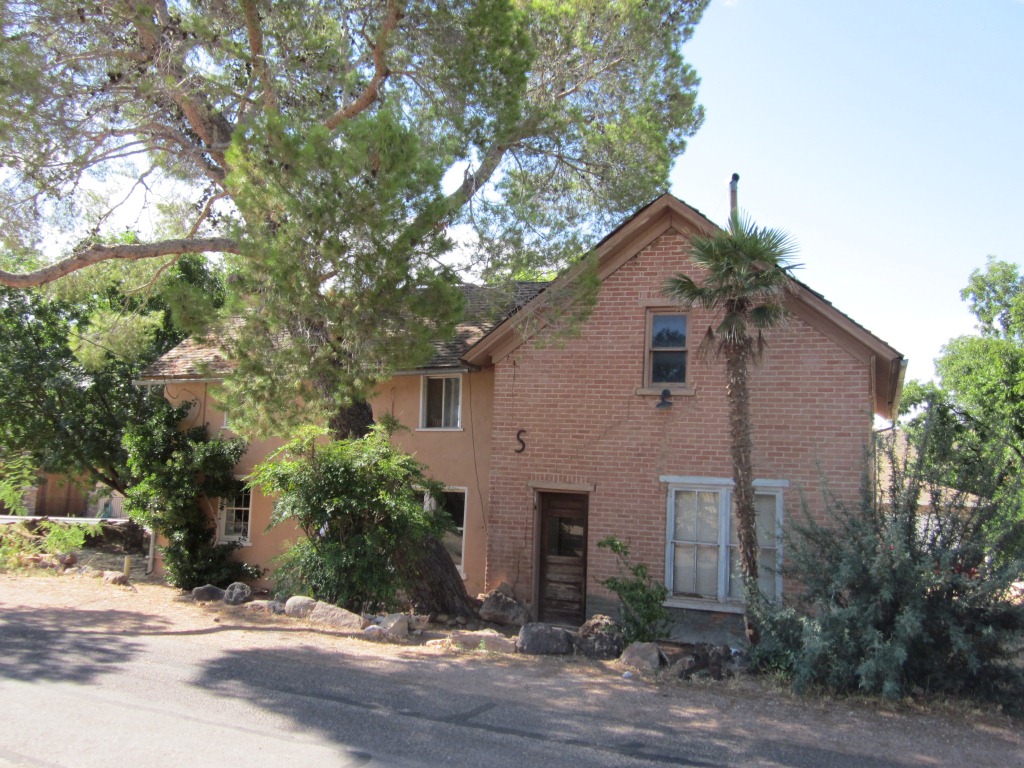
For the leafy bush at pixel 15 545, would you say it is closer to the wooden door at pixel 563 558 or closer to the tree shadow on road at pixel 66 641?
the tree shadow on road at pixel 66 641

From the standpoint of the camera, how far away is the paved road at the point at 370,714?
6.39m

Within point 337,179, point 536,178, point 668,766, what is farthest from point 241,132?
point 668,766

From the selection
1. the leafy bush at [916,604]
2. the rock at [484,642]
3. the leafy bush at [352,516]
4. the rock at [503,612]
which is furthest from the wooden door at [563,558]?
the leafy bush at [916,604]

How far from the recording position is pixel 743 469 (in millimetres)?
9914

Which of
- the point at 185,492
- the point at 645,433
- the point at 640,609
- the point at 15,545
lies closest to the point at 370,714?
the point at 640,609

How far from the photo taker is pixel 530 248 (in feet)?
40.2

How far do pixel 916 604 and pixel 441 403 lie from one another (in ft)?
31.1

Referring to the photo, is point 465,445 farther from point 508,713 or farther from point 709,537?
point 508,713

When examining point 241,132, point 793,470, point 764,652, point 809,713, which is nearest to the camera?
point 809,713

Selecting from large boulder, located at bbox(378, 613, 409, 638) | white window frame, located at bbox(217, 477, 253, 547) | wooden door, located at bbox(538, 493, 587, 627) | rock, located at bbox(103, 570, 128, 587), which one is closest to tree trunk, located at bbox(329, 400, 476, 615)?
large boulder, located at bbox(378, 613, 409, 638)

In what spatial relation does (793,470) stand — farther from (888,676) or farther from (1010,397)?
(1010,397)

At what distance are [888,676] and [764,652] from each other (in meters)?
1.46

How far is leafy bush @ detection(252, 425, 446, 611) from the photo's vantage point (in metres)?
11.8

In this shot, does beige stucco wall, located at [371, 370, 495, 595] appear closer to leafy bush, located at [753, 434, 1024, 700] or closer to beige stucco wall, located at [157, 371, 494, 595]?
beige stucco wall, located at [157, 371, 494, 595]
